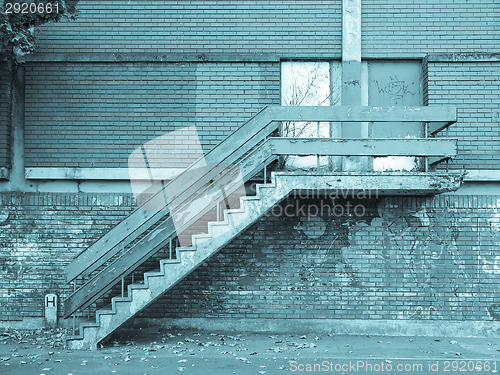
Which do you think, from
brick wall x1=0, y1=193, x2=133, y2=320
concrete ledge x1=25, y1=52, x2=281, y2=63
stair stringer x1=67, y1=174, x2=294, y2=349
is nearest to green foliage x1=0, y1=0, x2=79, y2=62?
concrete ledge x1=25, y1=52, x2=281, y2=63

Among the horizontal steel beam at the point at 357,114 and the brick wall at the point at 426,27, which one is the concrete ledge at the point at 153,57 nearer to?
the horizontal steel beam at the point at 357,114

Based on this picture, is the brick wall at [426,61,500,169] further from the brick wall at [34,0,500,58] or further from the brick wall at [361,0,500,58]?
the brick wall at [34,0,500,58]

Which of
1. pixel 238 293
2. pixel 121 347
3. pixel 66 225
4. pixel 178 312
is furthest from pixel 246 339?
pixel 66 225

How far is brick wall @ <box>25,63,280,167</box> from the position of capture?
8352mm

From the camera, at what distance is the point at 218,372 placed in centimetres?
601

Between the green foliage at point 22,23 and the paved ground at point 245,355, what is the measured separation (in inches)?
184

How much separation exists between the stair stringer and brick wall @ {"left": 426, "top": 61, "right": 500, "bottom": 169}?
140 inches

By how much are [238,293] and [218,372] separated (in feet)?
7.25

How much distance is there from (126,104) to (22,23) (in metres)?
2.02

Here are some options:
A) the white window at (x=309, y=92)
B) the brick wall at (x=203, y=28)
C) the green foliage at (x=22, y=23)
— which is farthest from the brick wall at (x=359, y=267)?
the green foliage at (x=22, y=23)

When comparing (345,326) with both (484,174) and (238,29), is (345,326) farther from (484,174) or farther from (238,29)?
(238,29)

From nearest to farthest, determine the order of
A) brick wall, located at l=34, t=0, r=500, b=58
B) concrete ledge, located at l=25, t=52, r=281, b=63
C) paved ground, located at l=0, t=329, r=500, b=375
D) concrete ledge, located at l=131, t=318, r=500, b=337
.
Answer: paved ground, located at l=0, t=329, r=500, b=375
concrete ledge, located at l=131, t=318, r=500, b=337
concrete ledge, located at l=25, t=52, r=281, b=63
brick wall, located at l=34, t=0, r=500, b=58

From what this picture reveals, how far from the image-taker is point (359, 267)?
26.7ft

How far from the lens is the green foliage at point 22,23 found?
24.0 feet
